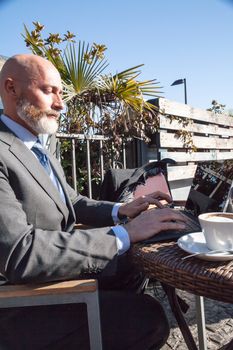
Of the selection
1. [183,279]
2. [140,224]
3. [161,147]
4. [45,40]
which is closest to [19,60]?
[140,224]

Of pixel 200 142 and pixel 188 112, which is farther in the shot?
pixel 200 142

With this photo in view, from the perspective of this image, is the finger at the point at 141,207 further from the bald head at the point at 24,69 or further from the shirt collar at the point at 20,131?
the bald head at the point at 24,69

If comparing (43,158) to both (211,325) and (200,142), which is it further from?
(200,142)

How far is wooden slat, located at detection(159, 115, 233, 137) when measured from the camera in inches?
173

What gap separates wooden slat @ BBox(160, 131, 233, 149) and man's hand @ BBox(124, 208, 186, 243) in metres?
3.16

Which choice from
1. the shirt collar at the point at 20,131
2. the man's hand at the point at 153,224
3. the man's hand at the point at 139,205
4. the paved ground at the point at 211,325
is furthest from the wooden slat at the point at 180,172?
the man's hand at the point at 153,224

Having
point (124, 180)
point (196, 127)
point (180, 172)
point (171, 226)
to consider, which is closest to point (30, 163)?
point (171, 226)

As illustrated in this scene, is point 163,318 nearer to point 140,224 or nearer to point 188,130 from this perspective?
point 140,224

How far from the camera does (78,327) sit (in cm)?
119

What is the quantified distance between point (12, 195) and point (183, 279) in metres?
0.69

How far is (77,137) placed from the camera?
329 centimetres

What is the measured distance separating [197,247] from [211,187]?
0.41m

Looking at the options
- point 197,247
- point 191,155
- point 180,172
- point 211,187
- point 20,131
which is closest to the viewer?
point 197,247

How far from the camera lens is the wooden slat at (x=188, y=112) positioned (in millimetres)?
4374
